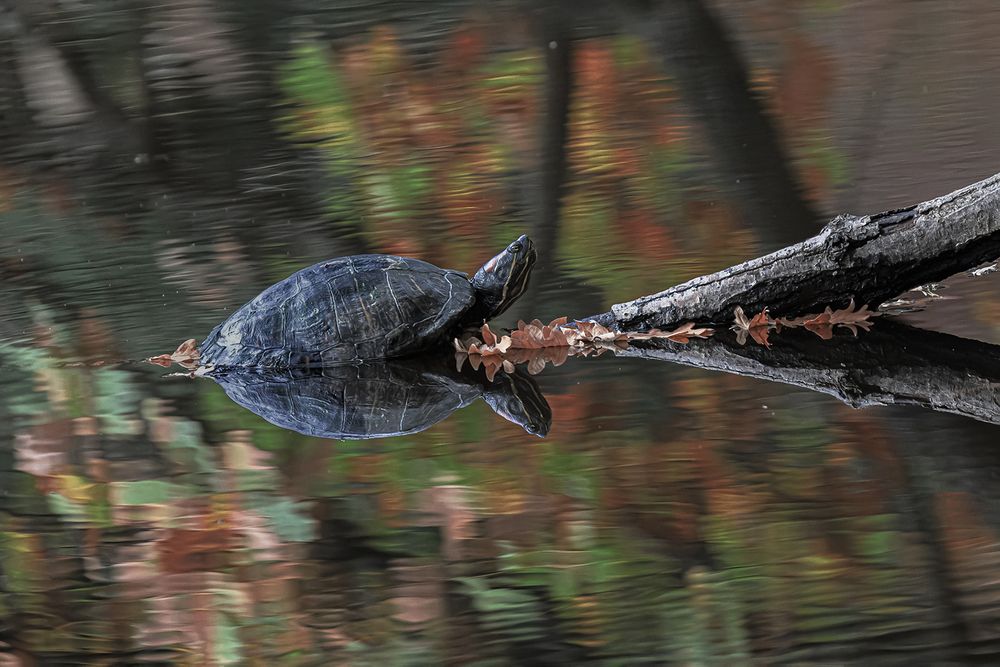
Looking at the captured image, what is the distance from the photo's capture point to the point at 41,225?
8.41m

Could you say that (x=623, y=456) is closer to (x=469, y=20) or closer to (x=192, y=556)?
(x=192, y=556)

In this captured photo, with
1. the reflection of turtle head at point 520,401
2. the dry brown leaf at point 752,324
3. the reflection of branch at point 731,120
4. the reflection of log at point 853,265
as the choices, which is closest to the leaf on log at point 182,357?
the reflection of turtle head at point 520,401

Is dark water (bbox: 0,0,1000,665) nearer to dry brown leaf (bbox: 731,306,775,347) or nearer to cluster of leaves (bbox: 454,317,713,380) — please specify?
cluster of leaves (bbox: 454,317,713,380)

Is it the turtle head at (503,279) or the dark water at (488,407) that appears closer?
the dark water at (488,407)

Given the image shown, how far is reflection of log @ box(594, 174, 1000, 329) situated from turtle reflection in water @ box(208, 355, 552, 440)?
28.4 inches

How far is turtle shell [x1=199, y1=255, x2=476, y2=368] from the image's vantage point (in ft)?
15.8

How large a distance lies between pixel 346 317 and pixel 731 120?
393cm

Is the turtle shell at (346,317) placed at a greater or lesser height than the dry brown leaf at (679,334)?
greater

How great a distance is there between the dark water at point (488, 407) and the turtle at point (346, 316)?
359 mm

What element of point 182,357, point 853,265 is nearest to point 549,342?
point 853,265

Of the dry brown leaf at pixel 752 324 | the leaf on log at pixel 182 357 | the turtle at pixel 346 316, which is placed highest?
the turtle at pixel 346 316

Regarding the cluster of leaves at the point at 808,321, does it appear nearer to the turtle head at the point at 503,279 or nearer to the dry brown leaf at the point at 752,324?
the dry brown leaf at the point at 752,324

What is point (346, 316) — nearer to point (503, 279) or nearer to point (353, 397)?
point (353, 397)

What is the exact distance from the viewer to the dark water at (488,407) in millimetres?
2732
